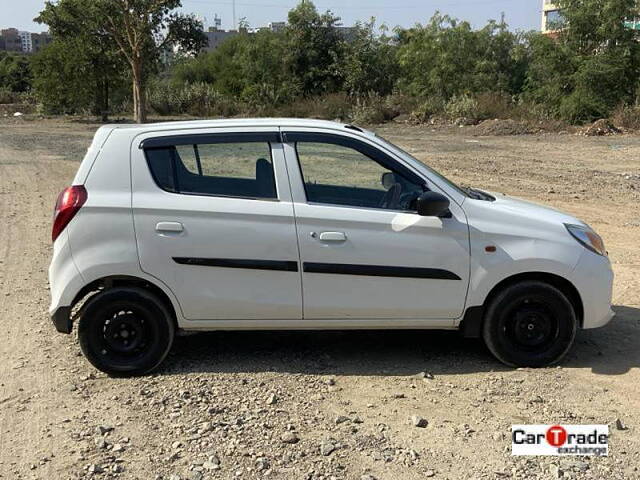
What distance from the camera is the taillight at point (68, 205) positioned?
4.75 metres

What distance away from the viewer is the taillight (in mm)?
4750

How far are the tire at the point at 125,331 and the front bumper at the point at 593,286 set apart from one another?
296cm

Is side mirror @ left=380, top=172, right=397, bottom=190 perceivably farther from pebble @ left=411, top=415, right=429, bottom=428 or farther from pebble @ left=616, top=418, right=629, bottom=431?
pebble @ left=616, top=418, right=629, bottom=431

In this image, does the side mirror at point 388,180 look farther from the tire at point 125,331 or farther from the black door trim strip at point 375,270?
the tire at point 125,331

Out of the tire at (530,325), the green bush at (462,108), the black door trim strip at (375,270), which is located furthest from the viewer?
the green bush at (462,108)

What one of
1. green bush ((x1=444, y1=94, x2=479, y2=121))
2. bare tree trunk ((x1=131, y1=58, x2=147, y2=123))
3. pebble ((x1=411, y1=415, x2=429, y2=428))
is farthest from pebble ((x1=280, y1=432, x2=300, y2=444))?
green bush ((x1=444, y1=94, x2=479, y2=121))

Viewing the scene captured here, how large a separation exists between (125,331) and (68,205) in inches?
38.4

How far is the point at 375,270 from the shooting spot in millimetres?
4836

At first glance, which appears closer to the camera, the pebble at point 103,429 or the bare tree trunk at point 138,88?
the pebble at point 103,429

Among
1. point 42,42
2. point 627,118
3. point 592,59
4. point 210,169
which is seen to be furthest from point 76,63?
point 210,169

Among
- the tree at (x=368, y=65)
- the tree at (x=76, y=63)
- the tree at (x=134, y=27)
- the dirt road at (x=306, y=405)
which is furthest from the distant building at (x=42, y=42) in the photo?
the dirt road at (x=306, y=405)

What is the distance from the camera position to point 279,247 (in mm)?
4789

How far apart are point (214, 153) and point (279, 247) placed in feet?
3.13

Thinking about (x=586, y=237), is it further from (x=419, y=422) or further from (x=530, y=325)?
(x=419, y=422)
